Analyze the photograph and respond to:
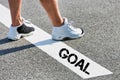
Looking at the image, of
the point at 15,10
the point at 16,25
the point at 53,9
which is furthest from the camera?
the point at 16,25

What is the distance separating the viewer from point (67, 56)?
15.2 ft

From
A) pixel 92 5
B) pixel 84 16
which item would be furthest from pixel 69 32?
pixel 92 5

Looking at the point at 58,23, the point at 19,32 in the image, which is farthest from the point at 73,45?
the point at 19,32

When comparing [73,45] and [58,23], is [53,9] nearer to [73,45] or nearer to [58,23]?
[58,23]

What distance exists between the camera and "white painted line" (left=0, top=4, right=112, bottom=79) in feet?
13.8

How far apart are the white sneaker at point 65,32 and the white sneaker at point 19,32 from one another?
1.24 ft

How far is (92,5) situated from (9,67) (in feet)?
7.60

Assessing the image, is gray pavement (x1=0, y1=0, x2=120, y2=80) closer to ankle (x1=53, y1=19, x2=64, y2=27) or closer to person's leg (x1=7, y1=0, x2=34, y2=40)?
person's leg (x1=7, y1=0, x2=34, y2=40)

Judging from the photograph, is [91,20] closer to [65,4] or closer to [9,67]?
[65,4]

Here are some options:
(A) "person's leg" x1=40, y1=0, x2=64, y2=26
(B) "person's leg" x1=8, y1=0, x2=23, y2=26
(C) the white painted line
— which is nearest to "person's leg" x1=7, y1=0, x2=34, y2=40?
(B) "person's leg" x1=8, y1=0, x2=23, y2=26

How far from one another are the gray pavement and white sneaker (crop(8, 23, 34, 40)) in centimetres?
7

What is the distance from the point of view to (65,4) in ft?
21.3

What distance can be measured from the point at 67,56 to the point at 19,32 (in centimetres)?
84

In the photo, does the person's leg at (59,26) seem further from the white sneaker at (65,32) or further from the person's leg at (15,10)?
the person's leg at (15,10)
